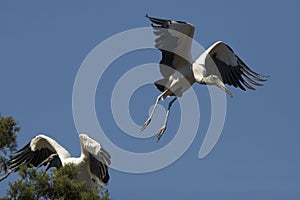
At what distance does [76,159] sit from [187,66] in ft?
11.7

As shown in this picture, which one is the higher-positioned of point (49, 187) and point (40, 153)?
point (40, 153)

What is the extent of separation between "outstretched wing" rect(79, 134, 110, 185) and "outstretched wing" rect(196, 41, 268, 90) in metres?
3.67

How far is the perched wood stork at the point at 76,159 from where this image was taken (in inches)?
748

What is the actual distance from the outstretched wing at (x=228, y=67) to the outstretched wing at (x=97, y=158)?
3.67 metres

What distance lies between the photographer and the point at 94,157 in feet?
63.7

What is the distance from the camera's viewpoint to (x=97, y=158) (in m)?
19.2

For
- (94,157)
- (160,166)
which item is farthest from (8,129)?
(160,166)

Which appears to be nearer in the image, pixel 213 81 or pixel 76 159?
pixel 76 159

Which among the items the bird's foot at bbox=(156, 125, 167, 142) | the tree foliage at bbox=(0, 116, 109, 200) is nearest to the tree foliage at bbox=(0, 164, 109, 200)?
the tree foliage at bbox=(0, 116, 109, 200)

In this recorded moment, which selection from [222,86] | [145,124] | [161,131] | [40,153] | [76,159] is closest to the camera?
[76,159]

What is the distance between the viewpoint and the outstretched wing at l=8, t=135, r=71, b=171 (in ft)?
71.2

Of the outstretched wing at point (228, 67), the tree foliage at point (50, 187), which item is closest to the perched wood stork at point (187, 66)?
the outstretched wing at point (228, 67)

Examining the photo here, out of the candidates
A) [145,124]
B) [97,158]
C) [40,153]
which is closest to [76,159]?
[97,158]

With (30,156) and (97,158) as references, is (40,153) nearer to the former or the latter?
(30,156)
